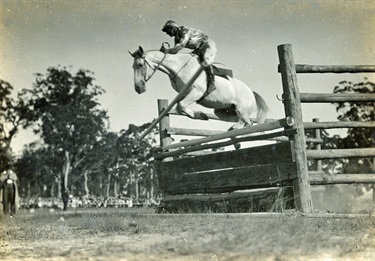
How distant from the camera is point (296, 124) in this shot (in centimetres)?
614

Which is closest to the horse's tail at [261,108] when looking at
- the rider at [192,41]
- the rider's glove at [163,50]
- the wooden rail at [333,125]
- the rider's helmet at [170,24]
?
the rider at [192,41]

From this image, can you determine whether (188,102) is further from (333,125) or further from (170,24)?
(333,125)

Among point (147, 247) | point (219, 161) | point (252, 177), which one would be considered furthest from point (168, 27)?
point (147, 247)

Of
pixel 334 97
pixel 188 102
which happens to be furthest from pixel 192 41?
pixel 334 97

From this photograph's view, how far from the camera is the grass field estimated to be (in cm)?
366

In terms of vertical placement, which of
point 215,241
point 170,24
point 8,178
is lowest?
point 215,241

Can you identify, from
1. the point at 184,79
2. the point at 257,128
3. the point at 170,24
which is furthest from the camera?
the point at 184,79

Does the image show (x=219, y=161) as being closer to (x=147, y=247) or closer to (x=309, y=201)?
(x=309, y=201)

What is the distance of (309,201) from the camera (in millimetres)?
5961

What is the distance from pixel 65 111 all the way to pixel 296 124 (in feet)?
88.0

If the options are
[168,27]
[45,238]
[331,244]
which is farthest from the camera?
[168,27]

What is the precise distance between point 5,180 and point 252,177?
29.5 feet

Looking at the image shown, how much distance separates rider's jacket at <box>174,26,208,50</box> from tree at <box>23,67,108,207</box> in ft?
74.1

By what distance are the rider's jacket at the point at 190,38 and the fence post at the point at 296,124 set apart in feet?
6.55
